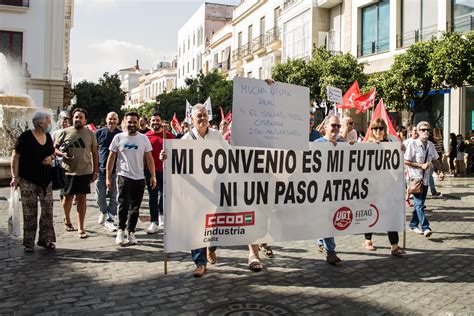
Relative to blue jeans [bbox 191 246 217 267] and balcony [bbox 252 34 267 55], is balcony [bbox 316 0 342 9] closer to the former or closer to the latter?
balcony [bbox 252 34 267 55]

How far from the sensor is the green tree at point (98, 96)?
47531 millimetres

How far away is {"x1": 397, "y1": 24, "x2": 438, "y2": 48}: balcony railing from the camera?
2028 centimetres

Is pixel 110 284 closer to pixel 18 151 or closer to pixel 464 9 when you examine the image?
pixel 18 151

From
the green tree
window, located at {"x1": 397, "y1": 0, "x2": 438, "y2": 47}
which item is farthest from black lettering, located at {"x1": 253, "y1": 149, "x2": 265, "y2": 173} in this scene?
the green tree

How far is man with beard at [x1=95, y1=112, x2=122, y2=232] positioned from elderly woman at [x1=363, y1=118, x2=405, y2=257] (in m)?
3.90

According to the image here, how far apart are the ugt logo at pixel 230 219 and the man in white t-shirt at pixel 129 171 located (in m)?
1.95

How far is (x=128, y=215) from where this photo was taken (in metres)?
7.14

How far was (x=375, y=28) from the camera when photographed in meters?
24.1

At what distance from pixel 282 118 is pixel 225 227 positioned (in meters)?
1.37

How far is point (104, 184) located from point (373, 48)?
63.1 ft

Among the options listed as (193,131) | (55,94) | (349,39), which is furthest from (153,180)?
(55,94)

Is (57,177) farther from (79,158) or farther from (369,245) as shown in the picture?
(369,245)

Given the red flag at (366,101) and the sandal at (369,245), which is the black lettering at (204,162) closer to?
the sandal at (369,245)

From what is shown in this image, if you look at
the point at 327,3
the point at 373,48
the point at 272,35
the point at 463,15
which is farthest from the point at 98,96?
the point at 463,15
